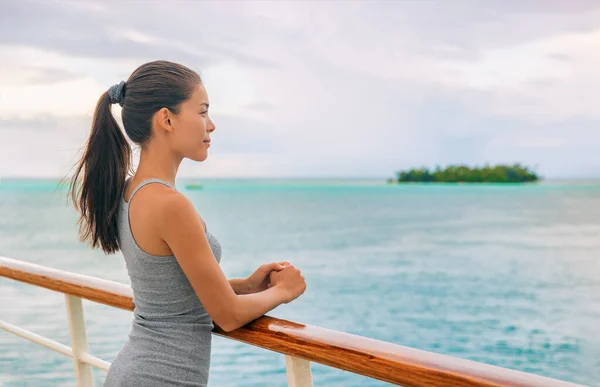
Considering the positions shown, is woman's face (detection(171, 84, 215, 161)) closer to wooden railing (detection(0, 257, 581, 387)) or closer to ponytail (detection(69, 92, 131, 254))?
ponytail (detection(69, 92, 131, 254))

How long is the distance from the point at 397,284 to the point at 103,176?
33088mm

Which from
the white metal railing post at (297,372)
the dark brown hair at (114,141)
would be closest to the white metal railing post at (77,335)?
the dark brown hair at (114,141)

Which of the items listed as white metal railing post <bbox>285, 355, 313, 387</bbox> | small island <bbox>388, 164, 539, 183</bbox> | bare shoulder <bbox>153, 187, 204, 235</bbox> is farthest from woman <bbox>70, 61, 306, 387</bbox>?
small island <bbox>388, 164, 539, 183</bbox>

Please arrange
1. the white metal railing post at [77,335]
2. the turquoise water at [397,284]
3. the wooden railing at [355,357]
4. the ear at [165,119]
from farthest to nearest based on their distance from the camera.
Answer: the turquoise water at [397,284] < the white metal railing post at [77,335] < the ear at [165,119] < the wooden railing at [355,357]

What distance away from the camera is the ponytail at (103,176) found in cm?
135

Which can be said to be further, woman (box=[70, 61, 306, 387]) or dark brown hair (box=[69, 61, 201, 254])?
dark brown hair (box=[69, 61, 201, 254])

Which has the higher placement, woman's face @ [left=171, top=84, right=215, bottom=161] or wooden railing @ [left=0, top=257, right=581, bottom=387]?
woman's face @ [left=171, top=84, right=215, bottom=161]

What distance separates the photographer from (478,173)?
79.1 m

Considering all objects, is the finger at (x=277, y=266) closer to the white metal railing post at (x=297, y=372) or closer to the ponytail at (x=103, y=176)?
the white metal railing post at (x=297, y=372)

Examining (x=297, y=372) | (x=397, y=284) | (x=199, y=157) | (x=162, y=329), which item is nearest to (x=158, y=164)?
(x=199, y=157)

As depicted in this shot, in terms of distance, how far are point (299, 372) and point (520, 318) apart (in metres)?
29.7

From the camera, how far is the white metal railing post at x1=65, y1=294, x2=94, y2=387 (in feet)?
5.98

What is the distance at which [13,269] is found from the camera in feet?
6.73

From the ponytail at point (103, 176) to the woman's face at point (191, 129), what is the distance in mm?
161
